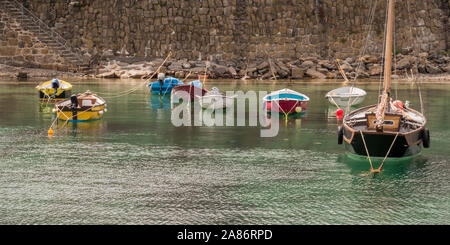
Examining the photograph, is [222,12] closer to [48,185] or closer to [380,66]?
[380,66]

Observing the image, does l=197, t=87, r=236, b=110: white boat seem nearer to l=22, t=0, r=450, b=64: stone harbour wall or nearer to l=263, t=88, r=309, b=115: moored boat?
l=263, t=88, r=309, b=115: moored boat

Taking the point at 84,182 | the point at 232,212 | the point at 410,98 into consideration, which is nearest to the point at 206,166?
the point at 84,182

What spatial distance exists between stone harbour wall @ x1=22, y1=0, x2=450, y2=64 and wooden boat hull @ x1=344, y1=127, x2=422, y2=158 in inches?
1787

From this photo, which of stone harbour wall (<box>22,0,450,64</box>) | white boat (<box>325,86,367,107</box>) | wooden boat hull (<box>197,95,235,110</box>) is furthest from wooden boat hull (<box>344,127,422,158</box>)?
stone harbour wall (<box>22,0,450,64</box>)

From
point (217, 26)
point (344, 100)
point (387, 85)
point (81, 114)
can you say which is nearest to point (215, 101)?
point (81, 114)

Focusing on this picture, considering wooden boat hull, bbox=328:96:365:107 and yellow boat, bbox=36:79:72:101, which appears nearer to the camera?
wooden boat hull, bbox=328:96:365:107

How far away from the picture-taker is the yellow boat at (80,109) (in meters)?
29.6

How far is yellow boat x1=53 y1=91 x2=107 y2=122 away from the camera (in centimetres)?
2958

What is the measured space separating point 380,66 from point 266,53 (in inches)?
438

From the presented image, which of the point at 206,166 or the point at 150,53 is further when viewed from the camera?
the point at 150,53

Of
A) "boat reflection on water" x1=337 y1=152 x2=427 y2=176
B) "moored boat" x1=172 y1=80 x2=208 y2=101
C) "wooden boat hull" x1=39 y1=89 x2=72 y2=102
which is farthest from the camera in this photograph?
"moored boat" x1=172 y1=80 x2=208 y2=101

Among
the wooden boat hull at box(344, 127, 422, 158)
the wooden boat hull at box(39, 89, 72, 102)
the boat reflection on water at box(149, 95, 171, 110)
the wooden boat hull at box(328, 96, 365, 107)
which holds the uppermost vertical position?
the wooden boat hull at box(344, 127, 422, 158)

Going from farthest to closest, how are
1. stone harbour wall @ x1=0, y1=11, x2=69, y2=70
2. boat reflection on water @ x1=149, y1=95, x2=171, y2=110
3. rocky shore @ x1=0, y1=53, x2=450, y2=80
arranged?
rocky shore @ x1=0, y1=53, x2=450, y2=80 < stone harbour wall @ x1=0, y1=11, x2=69, y2=70 < boat reflection on water @ x1=149, y1=95, x2=171, y2=110

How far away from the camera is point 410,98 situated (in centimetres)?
4181
